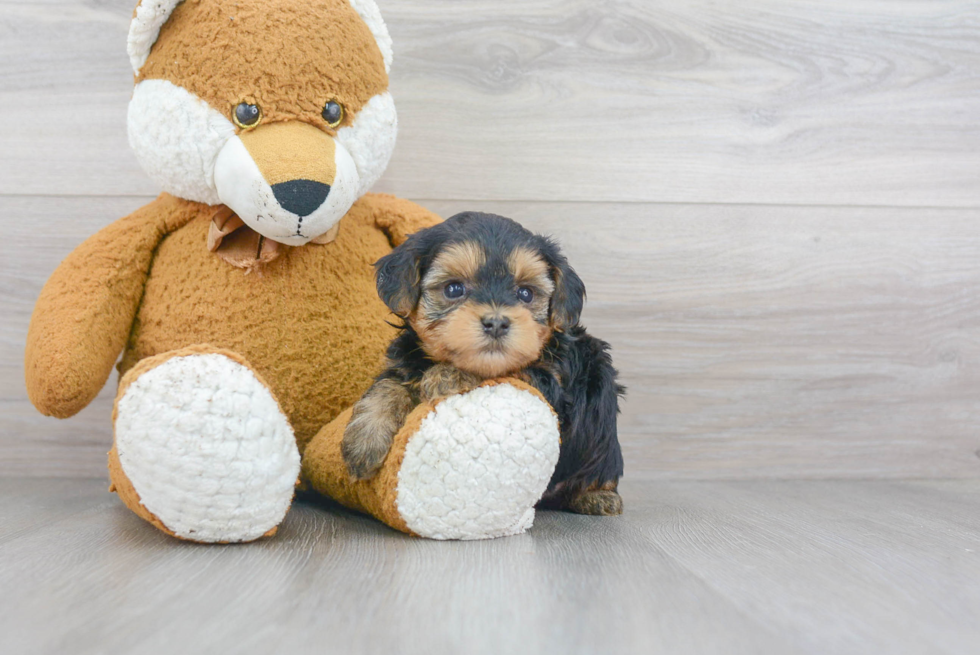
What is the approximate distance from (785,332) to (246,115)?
4.35 ft

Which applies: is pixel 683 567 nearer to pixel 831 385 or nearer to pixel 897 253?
pixel 831 385

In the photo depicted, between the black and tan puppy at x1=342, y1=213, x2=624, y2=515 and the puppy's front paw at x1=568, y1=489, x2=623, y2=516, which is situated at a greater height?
the black and tan puppy at x1=342, y1=213, x2=624, y2=515

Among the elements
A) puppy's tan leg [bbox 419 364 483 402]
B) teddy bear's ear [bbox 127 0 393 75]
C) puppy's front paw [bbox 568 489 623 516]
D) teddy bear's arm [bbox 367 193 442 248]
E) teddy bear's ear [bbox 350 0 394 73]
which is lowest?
puppy's front paw [bbox 568 489 623 516]

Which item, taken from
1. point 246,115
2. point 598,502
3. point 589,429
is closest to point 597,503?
point 598,502

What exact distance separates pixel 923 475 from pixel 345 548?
59.4 inches

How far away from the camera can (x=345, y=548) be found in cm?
115

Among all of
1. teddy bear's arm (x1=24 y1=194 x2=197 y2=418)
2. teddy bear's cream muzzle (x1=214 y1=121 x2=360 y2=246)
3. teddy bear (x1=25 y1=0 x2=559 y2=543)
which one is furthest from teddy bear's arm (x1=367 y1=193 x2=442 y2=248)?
teddy bear's arm (x1=24 y1=194 x2=197 y2=418)

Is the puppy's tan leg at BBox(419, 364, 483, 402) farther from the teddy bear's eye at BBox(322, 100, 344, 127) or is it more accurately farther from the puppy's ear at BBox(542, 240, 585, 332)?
the teddy bear's eye at BBox(322, 100, 344, 127)

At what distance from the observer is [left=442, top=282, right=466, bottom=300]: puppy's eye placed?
3.95 ft

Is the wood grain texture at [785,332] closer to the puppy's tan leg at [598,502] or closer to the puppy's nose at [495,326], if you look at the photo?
the puppy's tan leg at [598,502]

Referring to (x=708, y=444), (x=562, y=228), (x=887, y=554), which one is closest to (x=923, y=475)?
(x=708, y=444)

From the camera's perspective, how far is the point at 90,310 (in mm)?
1329

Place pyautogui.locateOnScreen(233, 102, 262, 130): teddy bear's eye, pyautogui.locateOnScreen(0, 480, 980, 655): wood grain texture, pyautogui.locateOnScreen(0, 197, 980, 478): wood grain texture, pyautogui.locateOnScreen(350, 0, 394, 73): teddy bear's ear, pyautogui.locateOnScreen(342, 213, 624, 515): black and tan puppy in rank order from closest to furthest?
pyautogui.locateOnScreen(0, 480, 980, 655): wood grain texture
pyautogui.locateOnScreen(342, 213, 624, 515): black and tan puppy
pyautogui.locateOnScreen(233, 102, 262, 130): teddy bear's eye
pyautogui.locateOnScreen(350, 0, 394, 73): teddy bear's ear
pyautogui.locateOnScreen(0, 197, 980, 478): wood grain texture

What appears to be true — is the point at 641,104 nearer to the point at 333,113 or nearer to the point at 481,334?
the point at 333,113
